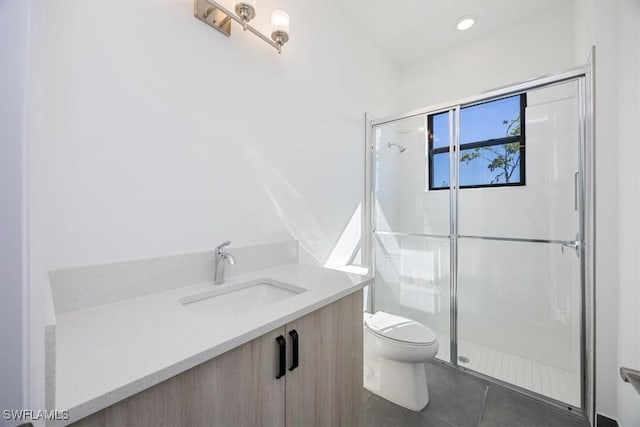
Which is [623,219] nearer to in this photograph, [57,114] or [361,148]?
[361,148]

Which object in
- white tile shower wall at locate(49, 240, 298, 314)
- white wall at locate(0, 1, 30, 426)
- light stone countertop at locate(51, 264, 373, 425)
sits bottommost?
light stone countertop at locate(51, 264, 373, 425)

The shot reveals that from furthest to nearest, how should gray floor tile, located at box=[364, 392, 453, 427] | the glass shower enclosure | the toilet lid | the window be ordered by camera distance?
the window, the glass shower enclosure, the toilet lid, gray floor tile, located at box=[364, 392, 453, 427]

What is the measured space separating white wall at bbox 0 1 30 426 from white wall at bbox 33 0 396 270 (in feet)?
0.08

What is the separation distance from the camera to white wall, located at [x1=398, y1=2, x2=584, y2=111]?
2.00 meters

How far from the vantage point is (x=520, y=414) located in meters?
1.48

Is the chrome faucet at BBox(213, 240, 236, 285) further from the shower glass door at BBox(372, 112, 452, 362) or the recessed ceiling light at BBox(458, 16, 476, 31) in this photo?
the recessed ceiling light at BBox(458, 16, 476, 31)

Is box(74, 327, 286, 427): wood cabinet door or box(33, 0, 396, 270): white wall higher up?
box(33, 0, 396, 270): white wall

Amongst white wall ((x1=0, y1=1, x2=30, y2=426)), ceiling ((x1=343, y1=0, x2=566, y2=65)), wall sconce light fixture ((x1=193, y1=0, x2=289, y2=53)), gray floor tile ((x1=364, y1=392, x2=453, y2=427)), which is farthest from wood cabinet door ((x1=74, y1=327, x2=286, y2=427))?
ceiling ((x1=343, y1=0, x2=566, y2=65))

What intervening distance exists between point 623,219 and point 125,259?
221 cm

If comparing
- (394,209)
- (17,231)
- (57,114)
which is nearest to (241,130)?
(57,114)

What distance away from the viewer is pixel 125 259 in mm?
952

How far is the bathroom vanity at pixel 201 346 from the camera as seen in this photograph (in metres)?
0.53

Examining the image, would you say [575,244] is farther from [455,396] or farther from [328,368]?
[328,368]

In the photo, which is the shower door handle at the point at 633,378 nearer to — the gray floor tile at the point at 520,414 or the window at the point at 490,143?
the gray floor tile at the point at 520,414
